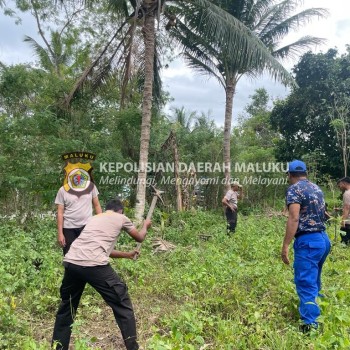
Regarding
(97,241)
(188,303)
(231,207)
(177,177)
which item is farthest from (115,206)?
(177,177)

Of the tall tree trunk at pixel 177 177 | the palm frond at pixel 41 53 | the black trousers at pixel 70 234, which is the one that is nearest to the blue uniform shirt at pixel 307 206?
the black trousers at pixel 70 234

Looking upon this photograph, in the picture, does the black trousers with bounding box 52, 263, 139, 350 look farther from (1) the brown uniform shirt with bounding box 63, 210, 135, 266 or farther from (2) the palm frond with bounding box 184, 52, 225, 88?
(2) the palm frond with bounding box 184, 52, 225, 88

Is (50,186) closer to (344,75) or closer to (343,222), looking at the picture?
(343,222)

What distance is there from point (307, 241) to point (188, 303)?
3.97 ft

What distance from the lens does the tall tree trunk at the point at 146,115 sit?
7711 millimetres

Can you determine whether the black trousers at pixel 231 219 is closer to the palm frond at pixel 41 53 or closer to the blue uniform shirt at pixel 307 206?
the blue uniform shirt at pixel 307 206

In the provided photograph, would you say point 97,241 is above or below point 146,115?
below

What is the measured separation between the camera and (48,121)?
8195 mm

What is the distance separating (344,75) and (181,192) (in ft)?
22.5

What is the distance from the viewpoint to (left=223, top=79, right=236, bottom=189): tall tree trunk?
1127 centimetres

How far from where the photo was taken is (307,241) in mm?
3197

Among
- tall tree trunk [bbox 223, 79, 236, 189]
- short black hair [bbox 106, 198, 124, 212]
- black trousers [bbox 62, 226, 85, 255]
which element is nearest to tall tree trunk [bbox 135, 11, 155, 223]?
black trousers [bbox 62, 226, 85, 255]

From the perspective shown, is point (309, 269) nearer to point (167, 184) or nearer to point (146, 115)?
point (146, 115)

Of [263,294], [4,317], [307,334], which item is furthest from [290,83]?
[4,317]
